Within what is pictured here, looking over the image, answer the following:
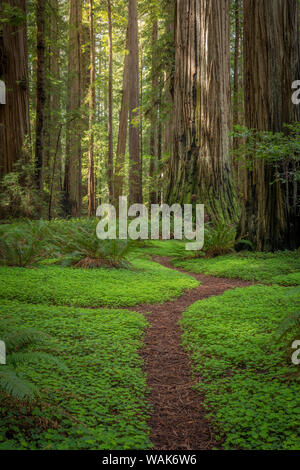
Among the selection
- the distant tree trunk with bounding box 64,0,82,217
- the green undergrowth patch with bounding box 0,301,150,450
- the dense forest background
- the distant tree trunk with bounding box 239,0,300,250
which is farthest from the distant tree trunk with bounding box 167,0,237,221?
the distant tree trunk with bounding box 64,0,82,217

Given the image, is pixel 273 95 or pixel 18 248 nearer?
pixel 18 248

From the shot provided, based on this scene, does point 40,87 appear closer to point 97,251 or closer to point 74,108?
point 97,251

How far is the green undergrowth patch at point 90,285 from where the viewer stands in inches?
189

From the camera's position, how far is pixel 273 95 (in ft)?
24.4

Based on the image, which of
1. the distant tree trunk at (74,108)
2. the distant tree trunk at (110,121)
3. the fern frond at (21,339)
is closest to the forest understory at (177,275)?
the fern frond at (21,339)

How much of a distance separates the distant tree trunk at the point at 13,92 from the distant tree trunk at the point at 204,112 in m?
5.12

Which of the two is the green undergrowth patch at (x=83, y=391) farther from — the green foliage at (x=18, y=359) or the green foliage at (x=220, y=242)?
the green foliage at (x=220, y=242)

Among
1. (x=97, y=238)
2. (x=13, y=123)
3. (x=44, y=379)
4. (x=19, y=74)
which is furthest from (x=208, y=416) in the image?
(x=19, y=74)

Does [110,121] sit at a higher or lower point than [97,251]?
higher

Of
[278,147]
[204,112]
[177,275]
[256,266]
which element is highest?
[204,112]

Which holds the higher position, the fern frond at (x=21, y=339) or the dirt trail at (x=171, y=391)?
the fern frond at (x=21, y=339)

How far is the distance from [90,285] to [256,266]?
126 inches

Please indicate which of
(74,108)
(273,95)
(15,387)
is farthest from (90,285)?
(74,108)

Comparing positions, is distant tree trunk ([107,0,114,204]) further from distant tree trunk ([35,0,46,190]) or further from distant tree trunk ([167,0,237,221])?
distant tree trunk ([167,0,237,221])
